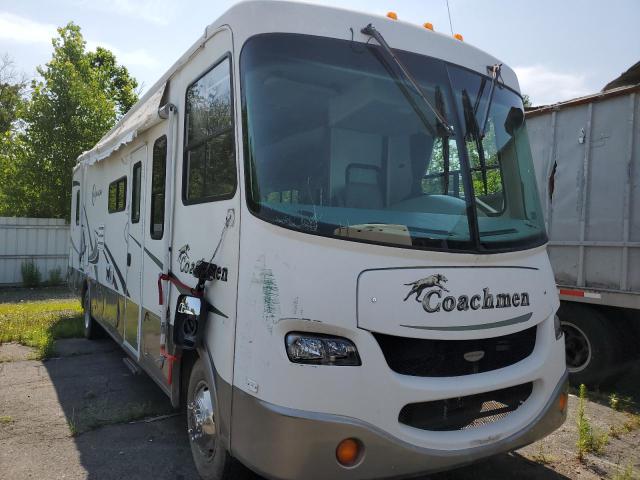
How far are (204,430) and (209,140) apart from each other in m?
1.82

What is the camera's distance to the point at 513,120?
3693 mm

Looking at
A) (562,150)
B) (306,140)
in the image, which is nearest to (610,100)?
(562,150)

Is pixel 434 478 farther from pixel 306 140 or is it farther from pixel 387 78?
pixel 387 78

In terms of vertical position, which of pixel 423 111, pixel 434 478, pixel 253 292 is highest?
pixel 423 111

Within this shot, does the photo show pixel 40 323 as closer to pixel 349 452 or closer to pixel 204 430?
pixel 204 430

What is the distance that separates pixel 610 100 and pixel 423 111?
3337mm

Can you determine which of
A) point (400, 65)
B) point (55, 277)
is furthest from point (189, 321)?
point (55, 277)

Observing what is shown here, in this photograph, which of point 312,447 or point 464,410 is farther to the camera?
point 464,410

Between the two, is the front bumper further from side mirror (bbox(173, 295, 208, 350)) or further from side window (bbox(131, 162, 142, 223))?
side window (bbox(131, 162, 142, 223))

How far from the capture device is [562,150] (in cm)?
590

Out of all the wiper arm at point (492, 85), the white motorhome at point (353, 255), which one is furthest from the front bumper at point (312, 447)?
the wiper arm at point (492, 85)

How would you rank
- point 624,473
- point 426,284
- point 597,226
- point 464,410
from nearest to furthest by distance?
point 426,284 < point 464,410 < point 624,473 < point 597,226

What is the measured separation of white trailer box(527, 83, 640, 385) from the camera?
5176 millimetres

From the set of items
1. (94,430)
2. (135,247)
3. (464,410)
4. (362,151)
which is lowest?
(94,430)
